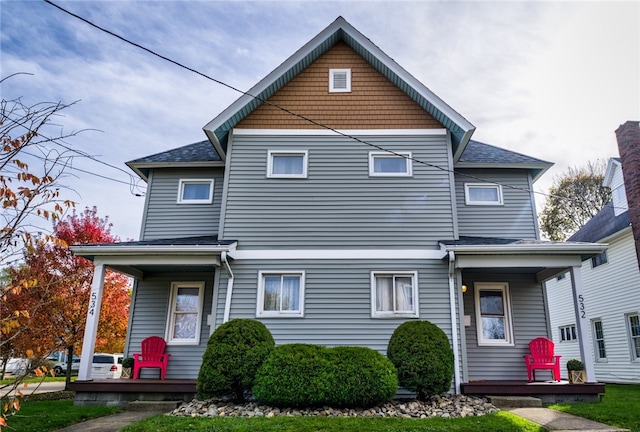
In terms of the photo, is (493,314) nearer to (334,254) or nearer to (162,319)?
(334,254)

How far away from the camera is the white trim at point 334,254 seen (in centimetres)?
1020

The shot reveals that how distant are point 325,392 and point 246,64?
7588 millimetres

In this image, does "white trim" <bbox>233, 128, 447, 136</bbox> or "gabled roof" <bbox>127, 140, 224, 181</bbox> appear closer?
"white trim" <bbox>233, 128, 447, 136</bbox>

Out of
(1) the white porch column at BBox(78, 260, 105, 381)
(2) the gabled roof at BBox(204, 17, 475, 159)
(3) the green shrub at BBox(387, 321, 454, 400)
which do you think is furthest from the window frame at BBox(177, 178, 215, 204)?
(3) the green shrub at BBox(387, 321, 454, 400)

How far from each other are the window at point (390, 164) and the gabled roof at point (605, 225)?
876 centimetres

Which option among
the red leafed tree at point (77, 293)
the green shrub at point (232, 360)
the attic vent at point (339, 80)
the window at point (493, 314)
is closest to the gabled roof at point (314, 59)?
the attic vent at point (339, 80)

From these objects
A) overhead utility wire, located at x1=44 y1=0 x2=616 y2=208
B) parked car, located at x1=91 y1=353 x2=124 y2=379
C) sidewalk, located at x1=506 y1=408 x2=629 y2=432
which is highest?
overhead utility wire, located at x1=44 y1=0 x2=616 y2=208

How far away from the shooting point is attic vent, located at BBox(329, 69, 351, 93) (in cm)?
1141

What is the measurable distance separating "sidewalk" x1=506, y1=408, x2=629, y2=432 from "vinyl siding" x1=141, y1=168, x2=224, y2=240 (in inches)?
318

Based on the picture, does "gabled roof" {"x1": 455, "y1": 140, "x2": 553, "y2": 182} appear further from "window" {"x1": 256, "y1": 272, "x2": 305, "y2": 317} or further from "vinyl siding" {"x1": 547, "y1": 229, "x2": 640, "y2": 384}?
"window" {"x1": 256, "y1": 272, "x2": 305, "y2": 317}

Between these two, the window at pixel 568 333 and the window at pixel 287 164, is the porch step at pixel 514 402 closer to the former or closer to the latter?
the window at pixel 287 164

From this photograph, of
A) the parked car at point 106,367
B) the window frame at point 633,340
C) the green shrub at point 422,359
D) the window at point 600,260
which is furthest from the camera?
the parked car at point 106,367

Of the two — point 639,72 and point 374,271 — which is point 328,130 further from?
point 639,72

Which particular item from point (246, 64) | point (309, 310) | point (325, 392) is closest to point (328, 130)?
point (246, 64)
